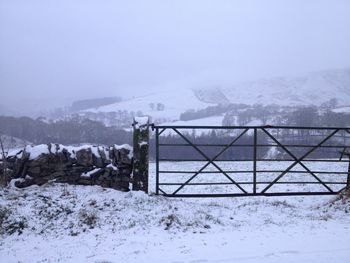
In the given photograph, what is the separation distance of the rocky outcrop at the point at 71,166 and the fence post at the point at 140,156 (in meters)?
0.31

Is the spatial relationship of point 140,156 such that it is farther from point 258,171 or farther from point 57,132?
point 57,132

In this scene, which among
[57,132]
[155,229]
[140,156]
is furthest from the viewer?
[57,132]

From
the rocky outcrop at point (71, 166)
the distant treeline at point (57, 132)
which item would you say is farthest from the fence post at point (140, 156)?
the distant treeline at point (57, 132)

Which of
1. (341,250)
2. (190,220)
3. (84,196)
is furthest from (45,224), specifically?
(341,250)

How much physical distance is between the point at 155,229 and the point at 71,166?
10.7 ft

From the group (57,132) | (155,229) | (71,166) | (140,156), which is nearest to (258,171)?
(140,156)

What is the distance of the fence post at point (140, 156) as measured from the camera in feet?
28.4

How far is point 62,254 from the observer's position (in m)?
5.65

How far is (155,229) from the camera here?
21.8 feet

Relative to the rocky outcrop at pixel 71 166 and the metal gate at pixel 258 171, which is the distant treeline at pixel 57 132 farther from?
the rocky outcrop at pixel 71 166

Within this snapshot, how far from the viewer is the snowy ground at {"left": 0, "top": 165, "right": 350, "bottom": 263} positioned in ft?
18.1

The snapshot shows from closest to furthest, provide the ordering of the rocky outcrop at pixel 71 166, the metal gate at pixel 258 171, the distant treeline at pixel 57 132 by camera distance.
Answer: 1. the rocky outcrop at pixel 71 166
2. the metal gate at pixel 258 171
3. the distant treeline at pixel 57 132

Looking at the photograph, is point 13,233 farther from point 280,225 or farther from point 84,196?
point 280,225

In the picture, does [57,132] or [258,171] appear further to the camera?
[57,132]
